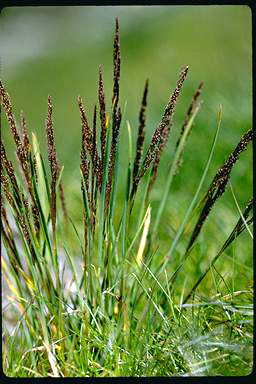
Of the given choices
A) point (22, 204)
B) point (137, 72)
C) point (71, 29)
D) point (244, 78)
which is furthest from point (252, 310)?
point (244, 78)

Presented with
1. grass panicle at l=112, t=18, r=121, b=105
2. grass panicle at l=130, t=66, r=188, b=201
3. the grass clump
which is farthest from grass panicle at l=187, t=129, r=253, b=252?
grass panicle at l=112, t=18, r=121, b=105

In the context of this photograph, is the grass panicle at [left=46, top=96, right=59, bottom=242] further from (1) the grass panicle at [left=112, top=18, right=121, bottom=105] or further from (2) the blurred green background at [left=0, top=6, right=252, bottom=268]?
(2) the blurred green background at [left=0, top=6, right=252, bottom=268]

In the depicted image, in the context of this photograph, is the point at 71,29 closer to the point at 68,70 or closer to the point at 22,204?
the point at 68,70

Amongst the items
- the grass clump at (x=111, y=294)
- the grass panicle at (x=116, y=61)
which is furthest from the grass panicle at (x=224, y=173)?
the grass panicle at (x=116, y=61)

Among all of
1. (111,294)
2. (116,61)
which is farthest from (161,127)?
(111,294)

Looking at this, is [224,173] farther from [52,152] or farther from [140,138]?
[52,152]
